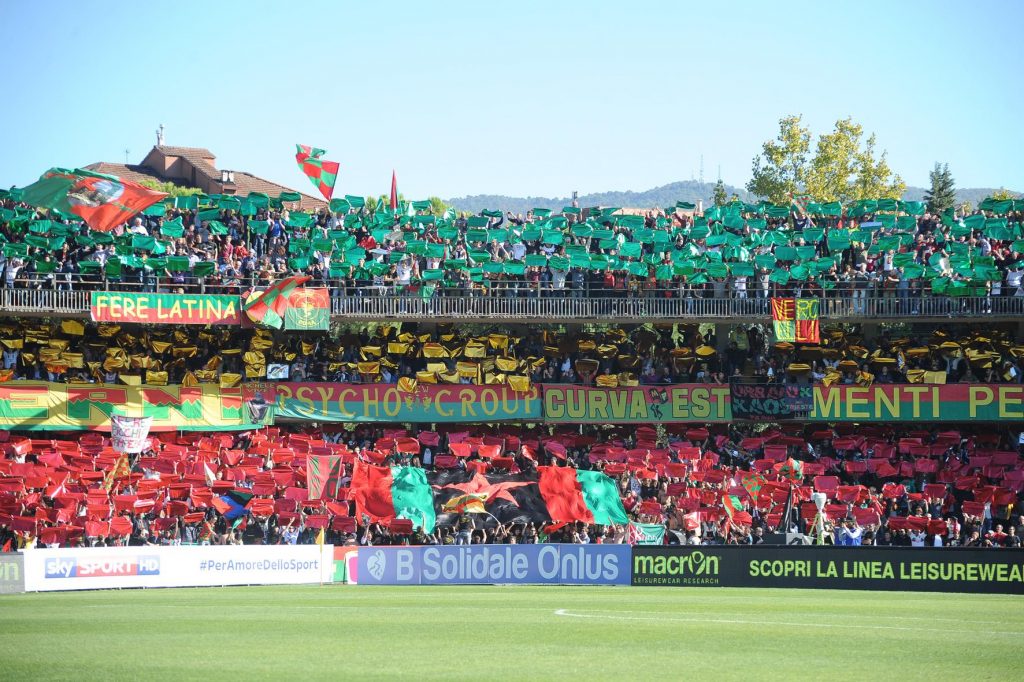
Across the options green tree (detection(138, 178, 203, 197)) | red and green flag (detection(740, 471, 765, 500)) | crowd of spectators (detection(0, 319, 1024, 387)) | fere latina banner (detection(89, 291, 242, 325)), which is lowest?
red and green flag (detection(740, 471, 765, 500))

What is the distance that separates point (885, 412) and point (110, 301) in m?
27.2

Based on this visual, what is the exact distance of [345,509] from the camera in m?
36.2

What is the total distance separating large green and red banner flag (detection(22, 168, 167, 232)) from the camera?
40969 millimetres

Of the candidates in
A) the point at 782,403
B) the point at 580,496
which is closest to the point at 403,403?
the point at 580,496

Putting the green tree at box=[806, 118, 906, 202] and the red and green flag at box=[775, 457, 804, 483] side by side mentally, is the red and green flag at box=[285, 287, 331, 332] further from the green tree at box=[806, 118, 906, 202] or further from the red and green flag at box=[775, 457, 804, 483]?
the green tree at box=[806, 118, 906, 202]

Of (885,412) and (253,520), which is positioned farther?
(885,412)

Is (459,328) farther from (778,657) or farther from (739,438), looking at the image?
(778,657)

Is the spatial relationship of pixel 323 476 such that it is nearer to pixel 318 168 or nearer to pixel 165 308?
pixel 165 308

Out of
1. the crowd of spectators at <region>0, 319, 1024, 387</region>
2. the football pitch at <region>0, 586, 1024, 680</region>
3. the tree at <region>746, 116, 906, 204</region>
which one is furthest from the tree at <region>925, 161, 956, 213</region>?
the football pitch at <region>0, 586, 1024, 680</region>

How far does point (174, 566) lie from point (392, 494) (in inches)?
323

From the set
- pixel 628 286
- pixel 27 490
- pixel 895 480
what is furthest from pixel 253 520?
pixel 895 480

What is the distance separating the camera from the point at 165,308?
42031 millimetres

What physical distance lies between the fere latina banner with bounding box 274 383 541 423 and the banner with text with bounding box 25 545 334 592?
11.6 meters

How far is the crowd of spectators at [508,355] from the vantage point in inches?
1692
